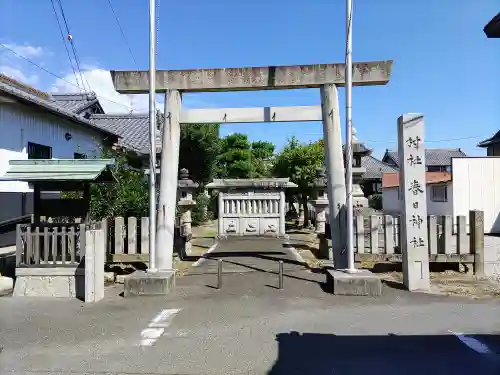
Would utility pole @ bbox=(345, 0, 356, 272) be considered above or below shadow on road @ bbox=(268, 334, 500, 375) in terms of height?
above

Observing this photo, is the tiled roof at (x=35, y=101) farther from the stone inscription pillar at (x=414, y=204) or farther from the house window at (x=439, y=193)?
the house window at (x=439, y=193)

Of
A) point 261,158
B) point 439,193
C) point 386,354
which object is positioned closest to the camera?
point 386,354

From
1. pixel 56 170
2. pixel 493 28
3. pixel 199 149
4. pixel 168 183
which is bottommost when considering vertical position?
pixel 168 183

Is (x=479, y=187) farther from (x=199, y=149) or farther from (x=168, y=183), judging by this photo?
(x=168, y=183)

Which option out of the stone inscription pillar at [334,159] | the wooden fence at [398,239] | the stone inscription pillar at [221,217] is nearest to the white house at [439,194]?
the stone inscription pillar at [221,217]

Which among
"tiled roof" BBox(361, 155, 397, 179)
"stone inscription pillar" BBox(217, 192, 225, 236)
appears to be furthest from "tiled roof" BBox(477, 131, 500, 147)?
A: "stone inscription pillar" BBox(217, 192, 225, 236)

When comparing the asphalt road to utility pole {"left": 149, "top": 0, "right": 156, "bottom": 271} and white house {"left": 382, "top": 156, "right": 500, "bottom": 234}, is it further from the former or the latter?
white house {"left": 382, "top": 156, "right": 500, "bottom": 234}

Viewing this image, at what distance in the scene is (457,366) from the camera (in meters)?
4.61

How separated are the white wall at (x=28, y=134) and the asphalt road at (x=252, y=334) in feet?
20.7

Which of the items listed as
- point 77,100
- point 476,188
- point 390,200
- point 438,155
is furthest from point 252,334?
point 438,155

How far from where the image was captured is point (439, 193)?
26.5m

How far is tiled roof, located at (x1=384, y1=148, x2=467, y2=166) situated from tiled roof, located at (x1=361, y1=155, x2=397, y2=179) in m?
3.01

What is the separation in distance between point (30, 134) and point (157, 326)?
10.1 m

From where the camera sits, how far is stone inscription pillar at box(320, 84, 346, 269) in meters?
9.12
